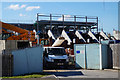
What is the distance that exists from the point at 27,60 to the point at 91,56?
5649 mm

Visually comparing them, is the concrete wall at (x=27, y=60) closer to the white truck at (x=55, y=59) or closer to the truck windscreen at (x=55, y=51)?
the white truck at (x=55, y=59)

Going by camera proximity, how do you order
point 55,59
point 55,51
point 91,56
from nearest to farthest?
point 91,56 → point 55,59 → point 55,51

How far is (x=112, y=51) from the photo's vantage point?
1543 cm

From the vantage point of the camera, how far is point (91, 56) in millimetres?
15867

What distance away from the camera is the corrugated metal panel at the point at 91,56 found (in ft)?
50.9

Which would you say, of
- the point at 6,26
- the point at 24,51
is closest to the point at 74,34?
the point at 6,26

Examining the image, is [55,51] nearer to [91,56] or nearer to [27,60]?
[91,56]

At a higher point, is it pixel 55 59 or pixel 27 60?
pixel 27 60

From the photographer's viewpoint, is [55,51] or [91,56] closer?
[91,56]

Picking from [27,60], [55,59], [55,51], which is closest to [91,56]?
[55,59]

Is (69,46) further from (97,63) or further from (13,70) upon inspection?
(13,70)

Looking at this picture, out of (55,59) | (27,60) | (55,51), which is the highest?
(55,51)

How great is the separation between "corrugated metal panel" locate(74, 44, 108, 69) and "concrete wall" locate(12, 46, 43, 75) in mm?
4021

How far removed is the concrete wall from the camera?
39.2ft
